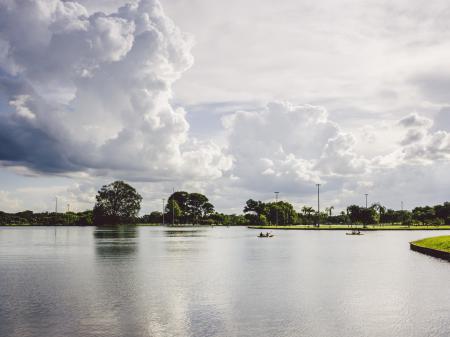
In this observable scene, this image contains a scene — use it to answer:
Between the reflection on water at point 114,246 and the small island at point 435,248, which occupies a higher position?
the small island at point 435,248

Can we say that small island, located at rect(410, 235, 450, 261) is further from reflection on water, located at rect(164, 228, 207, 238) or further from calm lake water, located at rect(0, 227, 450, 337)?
reflection on water, located at rect(164, 228, 207, 238)

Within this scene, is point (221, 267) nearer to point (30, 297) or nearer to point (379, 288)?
point (379, 288)

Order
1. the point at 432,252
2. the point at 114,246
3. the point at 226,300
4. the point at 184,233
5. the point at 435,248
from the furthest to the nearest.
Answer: the point at 184,233
the point at 114,246
the point at 435,248
the point at 432,252
the point at 226,300

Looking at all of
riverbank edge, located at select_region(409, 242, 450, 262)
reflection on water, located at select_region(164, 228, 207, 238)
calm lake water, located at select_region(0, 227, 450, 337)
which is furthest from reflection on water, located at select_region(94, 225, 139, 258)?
riverbank edge, located at select_region(409, 242, 450, 262)

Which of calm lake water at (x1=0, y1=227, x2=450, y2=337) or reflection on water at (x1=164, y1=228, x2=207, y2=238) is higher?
calm lake water at (x1=0, y1=227, x2=450, y2=337)

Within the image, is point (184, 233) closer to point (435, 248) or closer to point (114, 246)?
point (114, 246)

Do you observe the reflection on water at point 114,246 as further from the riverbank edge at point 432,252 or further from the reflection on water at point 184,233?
the riverbank edge at point 432,252

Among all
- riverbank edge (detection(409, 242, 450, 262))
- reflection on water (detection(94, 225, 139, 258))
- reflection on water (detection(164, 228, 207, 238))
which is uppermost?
riverbank edge (detection(409, 242, 450, 262))

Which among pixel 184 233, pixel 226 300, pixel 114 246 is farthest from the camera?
pixel 184 233

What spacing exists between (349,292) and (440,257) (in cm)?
2451

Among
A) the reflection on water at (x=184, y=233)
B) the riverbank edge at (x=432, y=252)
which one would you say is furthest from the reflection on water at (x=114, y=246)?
the riverbank edge at (x=432, y=252)

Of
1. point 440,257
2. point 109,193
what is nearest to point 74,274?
point 440,257

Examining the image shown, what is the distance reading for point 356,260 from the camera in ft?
141

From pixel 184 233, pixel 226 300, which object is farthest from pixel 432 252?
pixel 184 233
